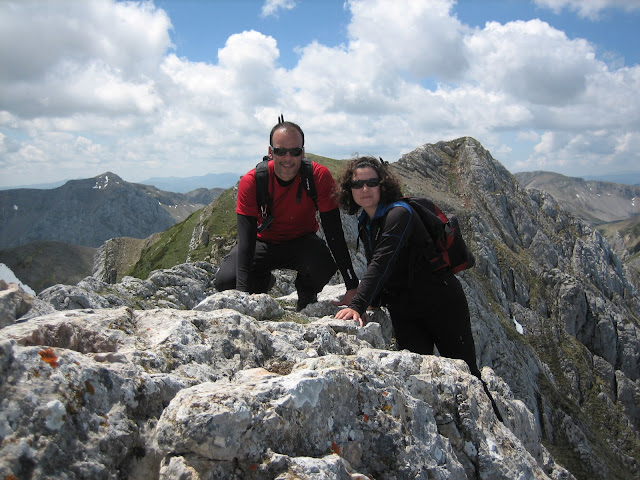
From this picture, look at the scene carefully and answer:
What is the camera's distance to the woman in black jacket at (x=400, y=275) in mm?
8297

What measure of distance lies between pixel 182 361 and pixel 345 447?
2.66 m

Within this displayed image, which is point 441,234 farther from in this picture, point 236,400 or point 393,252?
point 236,400

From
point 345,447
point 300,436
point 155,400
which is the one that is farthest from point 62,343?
point 345,447

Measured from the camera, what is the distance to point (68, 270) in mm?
156375

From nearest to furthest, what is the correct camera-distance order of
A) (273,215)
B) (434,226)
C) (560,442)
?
(434,226)
(273,215)
(560,442)

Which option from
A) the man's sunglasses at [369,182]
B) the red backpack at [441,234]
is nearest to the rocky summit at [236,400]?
the red backpack at [441,234]

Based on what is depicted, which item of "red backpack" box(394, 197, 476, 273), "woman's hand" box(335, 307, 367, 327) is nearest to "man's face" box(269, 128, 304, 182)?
"red backpack" box(394, 197, 476, 273)

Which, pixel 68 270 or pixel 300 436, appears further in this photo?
pixel 68 270

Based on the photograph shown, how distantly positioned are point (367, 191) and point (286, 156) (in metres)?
2.35

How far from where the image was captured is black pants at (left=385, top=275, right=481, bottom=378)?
357 inches

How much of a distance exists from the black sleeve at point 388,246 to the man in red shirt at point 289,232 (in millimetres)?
1820

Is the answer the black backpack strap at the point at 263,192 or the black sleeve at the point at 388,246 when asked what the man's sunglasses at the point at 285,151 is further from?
the black sleeve at the point at 388,246

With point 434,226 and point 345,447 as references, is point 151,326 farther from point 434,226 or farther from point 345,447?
point 434,226

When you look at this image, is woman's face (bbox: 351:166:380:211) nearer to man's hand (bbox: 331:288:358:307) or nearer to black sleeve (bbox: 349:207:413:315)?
black sleeve (bbox: 349:207:413:315)
